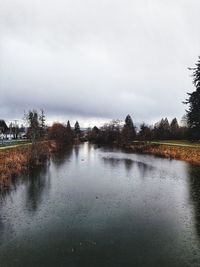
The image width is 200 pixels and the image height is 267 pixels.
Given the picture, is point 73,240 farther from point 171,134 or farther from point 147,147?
point 171,134

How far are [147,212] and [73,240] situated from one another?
6130 millimetres

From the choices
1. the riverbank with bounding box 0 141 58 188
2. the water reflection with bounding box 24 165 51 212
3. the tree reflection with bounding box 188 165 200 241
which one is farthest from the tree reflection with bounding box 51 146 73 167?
the tree reflection with bounding box 188 165 200 241

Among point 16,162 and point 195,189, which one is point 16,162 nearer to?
point 16,162

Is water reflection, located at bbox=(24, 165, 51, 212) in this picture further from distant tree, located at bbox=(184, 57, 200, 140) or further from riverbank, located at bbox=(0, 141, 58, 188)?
distant tree, located at bbox=(184, 57, 200, 140)

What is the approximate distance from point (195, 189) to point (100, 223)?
12.2 m

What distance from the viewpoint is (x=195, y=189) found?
25.5 m

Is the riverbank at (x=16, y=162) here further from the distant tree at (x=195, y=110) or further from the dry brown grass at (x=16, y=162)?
the distant tree at (x=195, y=110)

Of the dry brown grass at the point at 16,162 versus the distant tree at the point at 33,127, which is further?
the distant tree at the point at 33,127

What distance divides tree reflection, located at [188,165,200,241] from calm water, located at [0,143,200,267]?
0.06 metres

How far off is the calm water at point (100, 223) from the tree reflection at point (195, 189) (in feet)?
0.21

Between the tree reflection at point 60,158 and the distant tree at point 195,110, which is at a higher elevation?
the distant tree at point 195,110

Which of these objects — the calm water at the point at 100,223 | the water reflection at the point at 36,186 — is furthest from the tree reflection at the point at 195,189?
the water reflection at the point at 36,186

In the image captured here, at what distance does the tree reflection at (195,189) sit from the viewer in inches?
706

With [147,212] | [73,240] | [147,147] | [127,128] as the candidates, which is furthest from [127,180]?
[127,128]
